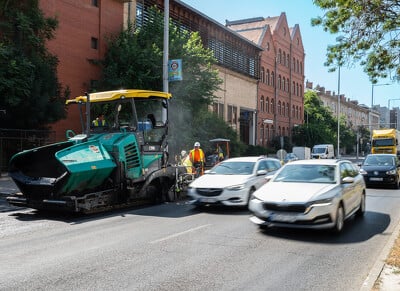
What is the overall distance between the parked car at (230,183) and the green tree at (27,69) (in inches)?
428

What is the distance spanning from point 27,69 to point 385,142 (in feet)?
107

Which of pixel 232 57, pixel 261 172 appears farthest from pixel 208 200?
pixel 232 57

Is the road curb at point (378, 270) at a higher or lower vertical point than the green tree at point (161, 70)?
lower

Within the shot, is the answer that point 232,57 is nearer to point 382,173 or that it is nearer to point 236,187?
point 382,173

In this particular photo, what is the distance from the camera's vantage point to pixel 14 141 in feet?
65.2

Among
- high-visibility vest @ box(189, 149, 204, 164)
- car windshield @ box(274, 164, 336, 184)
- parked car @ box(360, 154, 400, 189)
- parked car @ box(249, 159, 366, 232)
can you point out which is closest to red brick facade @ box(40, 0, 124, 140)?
high-visibility vest @ box(189, 149, 204, 164)

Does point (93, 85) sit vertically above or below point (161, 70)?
below

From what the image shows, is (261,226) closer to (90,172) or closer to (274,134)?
(90,172)

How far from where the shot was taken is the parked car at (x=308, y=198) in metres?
7.84

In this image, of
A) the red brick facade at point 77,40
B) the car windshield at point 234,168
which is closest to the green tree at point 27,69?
the red brick facade at point 77,40

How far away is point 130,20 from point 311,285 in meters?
25.8

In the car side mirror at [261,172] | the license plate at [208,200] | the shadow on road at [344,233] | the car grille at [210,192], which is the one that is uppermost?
the car side mirror at [261,172]

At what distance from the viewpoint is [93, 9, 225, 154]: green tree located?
2377 cm

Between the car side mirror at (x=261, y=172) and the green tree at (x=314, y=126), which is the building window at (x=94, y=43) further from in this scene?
the green tree at (x=314, y=126)
